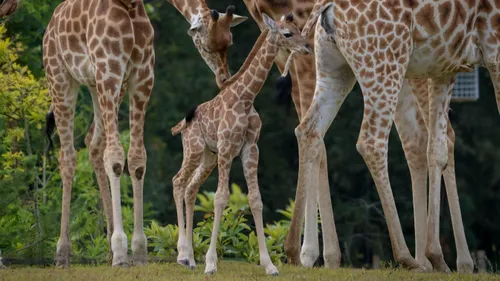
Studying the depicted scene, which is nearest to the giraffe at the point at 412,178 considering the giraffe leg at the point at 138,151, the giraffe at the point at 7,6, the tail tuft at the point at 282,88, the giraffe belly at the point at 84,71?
the tail tuft at the point at 282,88

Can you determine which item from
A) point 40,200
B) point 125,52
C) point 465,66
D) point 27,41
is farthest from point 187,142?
point 27,41

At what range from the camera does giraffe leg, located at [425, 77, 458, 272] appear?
11.2m

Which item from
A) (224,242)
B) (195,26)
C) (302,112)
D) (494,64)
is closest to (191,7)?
(195,26)

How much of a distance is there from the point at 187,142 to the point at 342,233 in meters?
11.4

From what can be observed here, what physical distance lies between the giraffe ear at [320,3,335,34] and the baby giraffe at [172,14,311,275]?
0.29m

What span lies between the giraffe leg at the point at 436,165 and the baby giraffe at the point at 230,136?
1602mm

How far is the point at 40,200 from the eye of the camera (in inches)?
618

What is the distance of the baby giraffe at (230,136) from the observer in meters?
10.7

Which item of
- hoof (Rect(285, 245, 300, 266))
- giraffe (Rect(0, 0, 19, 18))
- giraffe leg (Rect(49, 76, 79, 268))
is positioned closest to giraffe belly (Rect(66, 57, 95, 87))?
giraffe leg (Rect(49, 76, 79, 268))

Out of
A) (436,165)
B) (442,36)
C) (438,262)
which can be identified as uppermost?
(442,36)

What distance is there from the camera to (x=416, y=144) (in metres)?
12.1

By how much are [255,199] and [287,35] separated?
1538mm

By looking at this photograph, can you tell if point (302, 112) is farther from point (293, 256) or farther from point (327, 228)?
point (293, 256)

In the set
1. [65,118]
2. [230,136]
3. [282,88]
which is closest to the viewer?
[230,136]
